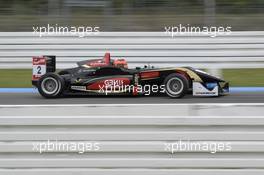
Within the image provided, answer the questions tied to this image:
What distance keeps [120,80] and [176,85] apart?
0.92 metres

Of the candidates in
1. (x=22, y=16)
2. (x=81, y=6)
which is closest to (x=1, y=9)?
(x=22, y=16)

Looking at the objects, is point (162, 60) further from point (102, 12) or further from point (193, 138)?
point (193, 138)

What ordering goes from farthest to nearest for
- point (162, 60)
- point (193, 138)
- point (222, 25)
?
1. point (222, 25)
2. point (162, 60)
3. point (193, 138)

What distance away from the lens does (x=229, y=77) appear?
38.5 feet

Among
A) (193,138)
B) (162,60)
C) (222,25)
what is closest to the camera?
(193,138)

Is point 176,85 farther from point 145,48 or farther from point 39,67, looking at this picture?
point 145,48

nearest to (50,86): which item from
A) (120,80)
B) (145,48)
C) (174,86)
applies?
(120,80)

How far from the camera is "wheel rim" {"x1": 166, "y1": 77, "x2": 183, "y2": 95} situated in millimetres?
8883

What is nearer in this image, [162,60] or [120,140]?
[120,140]

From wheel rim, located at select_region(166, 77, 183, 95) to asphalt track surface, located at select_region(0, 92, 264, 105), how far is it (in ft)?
0.45

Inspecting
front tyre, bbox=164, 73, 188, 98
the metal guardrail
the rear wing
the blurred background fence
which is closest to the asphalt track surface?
front tyre, bbox=164, 73, 188, 98

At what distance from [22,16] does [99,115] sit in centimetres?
986

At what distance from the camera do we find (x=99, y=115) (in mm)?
4012

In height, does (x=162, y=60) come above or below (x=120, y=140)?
above
